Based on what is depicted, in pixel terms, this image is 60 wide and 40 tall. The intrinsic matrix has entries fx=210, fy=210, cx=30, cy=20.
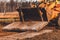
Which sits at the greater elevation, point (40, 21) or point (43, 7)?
point (43, 7)

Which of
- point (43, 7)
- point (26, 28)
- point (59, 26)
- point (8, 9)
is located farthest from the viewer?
point (8, 9)

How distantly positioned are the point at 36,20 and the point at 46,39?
3.67m

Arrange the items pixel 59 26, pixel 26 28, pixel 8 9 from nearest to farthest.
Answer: pixel 26 28 → pixel 59 26 → pixel 8 9

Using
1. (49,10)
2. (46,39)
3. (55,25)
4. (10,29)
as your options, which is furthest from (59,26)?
(46,39)

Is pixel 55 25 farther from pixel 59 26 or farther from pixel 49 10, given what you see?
pixel 49 10

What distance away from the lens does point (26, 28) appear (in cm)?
1064

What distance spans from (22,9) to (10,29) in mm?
1658

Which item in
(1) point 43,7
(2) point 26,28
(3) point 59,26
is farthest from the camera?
(3) point 59,26

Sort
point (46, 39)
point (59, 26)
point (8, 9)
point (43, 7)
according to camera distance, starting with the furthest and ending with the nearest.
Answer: point (8, 9)
point (59, 26)
point (43, 7)
point (46, 39)

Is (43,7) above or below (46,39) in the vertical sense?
above

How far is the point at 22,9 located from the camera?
1197cm

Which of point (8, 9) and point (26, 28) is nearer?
point (26, 28)

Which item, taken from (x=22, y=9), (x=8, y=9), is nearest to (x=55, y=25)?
(x=22, y=9)

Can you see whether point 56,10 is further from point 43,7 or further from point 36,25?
point 36,25
